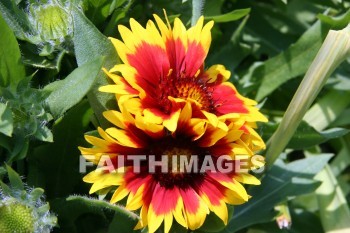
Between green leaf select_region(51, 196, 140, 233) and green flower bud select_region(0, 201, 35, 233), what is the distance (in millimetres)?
94

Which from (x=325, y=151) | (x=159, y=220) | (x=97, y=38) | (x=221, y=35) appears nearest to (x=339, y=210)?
(x=325, y=151)

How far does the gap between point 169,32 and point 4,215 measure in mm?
401

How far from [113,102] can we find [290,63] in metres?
0.54

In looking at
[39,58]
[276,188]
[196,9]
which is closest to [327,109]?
[276,188]

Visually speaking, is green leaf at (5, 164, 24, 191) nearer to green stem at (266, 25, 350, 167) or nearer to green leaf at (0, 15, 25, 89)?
green leaf at (0, 15, 25, 89)

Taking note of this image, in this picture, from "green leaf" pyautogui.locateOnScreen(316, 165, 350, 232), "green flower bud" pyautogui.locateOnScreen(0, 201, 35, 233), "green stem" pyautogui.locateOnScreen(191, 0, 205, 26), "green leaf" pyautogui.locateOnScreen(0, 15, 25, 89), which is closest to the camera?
"green flower bud" pyautogui.locateOnScreen(0, 201, 35, 233)

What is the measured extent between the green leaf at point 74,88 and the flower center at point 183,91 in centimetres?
12

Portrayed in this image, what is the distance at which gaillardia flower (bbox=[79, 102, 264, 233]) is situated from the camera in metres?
1.00

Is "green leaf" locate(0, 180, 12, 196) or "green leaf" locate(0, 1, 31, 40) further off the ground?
"green leaf" locate(0, 1, 31, 40)

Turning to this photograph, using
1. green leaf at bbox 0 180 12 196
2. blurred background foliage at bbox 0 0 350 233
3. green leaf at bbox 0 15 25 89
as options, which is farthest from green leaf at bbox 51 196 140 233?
green leaf at bbox 0 15 25 89

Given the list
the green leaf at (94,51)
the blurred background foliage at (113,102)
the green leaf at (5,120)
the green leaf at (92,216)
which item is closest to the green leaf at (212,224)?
the blurred background foliage at (113,102)

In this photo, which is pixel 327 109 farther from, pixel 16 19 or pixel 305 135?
pixel 16 19

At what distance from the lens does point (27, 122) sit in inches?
42.1

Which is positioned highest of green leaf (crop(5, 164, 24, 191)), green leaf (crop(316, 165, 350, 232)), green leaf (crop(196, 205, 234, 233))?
green leaf (crop(5, 164, 24, 191))
